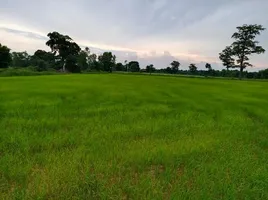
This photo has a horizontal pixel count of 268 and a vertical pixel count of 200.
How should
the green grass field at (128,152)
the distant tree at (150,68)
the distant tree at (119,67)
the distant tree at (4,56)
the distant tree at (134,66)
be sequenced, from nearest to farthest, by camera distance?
1. the green grass field at (128,152)
2. the distant tree at (4,56)
3. the distant tree at (150,68)
4. the distant tree at (119,67)
5. the distant tree at (134,66)

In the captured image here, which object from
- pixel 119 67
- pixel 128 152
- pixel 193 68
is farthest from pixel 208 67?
pixel 128 152

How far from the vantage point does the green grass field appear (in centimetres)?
499

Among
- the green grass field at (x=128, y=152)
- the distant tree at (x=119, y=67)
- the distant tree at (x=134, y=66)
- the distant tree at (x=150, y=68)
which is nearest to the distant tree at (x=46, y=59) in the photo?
the distant tree at (x=119, y=67)

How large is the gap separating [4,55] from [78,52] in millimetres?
31182

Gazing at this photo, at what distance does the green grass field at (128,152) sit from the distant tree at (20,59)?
9353 centimetres

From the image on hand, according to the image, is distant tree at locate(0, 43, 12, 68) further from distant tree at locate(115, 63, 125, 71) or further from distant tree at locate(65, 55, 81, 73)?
distant tree at locate(115, 63, 125, 71)

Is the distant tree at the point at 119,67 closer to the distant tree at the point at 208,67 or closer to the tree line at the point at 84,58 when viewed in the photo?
the tree line at the point at 84,58

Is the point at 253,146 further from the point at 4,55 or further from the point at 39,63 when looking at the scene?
the point at 39,63

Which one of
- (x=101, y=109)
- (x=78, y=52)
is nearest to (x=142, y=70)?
(x=78, y=52)

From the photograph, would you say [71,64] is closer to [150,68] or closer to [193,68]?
[150,68]

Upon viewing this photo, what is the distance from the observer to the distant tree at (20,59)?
97.8 metres

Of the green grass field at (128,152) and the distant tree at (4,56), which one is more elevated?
the distant tree at (4,56)

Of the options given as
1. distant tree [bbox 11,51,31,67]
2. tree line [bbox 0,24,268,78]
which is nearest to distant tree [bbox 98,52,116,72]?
tree line [bbox 0,24,268,78]

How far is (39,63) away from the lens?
274ft
